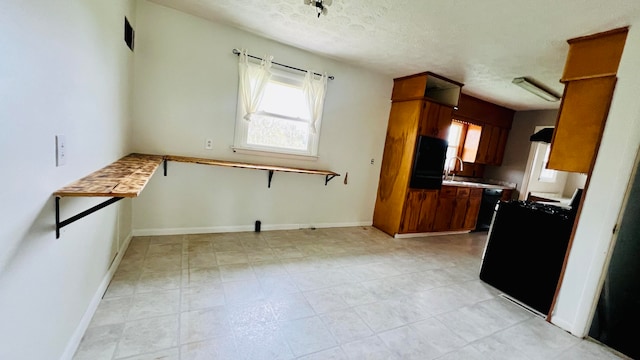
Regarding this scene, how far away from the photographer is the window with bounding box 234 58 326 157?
3141mm

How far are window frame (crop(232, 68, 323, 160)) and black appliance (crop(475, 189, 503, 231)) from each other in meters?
3.30

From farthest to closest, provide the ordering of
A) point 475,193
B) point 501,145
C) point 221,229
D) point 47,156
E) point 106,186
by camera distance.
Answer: point 501,145
point 475,193
point 221,229
point 106,186
point 47,156

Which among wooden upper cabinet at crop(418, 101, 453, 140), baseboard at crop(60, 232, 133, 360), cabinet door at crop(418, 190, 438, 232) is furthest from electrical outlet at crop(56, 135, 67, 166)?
cabinet door at crop(418, 190, 438, 232)

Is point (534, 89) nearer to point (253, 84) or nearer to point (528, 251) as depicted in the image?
point (528, 251)

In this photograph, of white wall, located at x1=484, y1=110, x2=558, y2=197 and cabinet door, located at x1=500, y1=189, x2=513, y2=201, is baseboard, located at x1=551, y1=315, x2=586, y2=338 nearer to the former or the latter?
cabinet door, located at x1=500, y1=189, x2=513, y2=201

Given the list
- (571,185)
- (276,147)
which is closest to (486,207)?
(571,185)

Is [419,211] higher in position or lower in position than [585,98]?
lower

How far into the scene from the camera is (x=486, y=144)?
197 inches

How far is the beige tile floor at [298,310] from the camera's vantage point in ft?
5.16

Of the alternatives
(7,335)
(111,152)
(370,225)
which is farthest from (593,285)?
(111,152)

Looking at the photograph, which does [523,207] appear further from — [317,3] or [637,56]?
[317,3]

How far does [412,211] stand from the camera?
3865 mm

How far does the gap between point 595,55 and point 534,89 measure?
153cm

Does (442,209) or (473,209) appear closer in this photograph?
(442,209)
